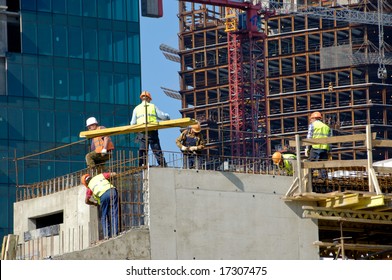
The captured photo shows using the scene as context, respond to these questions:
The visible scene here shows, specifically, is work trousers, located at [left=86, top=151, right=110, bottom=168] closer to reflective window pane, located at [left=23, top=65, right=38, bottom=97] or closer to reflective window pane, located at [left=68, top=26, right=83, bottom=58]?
reflective window pane, located at [left=23, top=65, right=38, bottom=97]

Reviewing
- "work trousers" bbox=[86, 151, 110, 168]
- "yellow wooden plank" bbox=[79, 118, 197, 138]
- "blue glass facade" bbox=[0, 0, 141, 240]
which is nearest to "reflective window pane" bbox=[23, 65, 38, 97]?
"blue glass facade" bbox=[0, 0, 141, 240]

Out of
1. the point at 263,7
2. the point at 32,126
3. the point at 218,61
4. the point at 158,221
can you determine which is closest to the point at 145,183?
the point at 158,221

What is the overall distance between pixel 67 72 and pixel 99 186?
61.9m

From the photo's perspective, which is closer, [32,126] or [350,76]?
[32,126]

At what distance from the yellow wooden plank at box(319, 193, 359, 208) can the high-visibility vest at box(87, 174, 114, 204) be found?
5.51 meters

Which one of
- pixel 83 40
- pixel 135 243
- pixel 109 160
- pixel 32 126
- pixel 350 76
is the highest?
pixel 350 76

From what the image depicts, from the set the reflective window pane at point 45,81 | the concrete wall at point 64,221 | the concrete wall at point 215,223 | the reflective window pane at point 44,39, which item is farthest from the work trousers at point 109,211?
the reflective window pane at point 44,39

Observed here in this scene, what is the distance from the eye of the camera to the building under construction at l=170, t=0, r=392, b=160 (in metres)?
169

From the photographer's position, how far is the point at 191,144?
120 feet

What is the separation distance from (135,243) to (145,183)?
1.51 m

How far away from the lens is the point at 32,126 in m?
93.1
